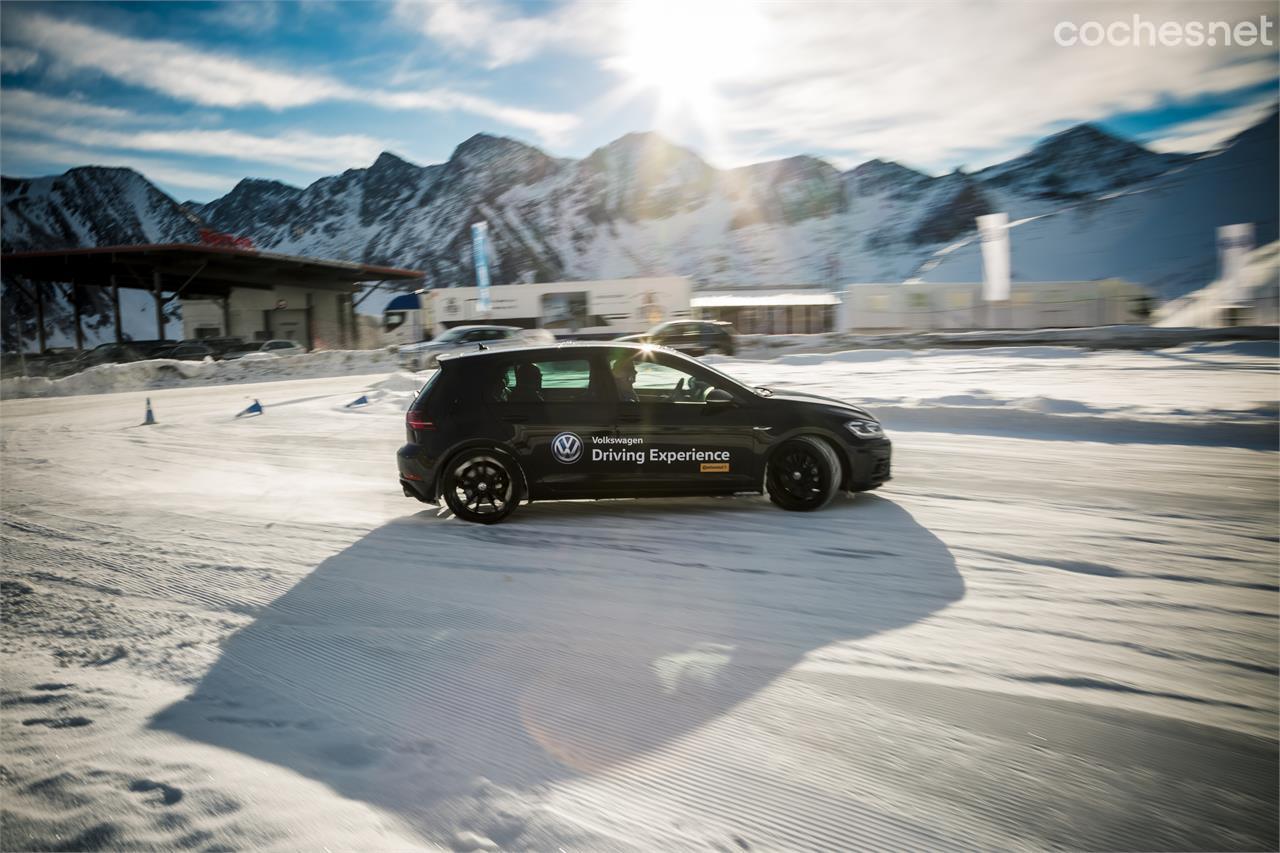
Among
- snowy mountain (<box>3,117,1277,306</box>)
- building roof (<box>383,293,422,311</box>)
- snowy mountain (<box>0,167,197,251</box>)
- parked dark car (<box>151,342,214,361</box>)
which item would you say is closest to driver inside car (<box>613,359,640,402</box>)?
parked dark car (<box>151,342,214,361</box>)

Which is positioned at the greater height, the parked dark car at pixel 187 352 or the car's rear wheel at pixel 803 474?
the parked dark car at pixel 187 352

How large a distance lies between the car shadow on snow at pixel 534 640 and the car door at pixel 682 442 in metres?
0.31

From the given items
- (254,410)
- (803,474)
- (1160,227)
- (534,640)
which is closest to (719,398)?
(803,474)

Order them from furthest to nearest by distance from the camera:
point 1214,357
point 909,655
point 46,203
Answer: point 46,203 → point 1214,357 → point 909,655

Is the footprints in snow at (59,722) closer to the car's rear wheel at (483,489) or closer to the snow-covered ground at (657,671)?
the snow-covered ground at (657,671)

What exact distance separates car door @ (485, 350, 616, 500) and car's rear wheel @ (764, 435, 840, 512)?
1.39 meters

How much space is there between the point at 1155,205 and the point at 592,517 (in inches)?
3735

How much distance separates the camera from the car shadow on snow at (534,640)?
8.94ft

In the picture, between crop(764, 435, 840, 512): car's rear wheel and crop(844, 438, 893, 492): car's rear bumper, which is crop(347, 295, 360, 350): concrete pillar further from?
crop(844, 438, 893, 492): car's rear bumper

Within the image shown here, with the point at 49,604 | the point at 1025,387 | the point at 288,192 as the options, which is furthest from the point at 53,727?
the point at 288,192

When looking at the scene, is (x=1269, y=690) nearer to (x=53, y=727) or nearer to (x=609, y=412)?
(x=609, y=412)

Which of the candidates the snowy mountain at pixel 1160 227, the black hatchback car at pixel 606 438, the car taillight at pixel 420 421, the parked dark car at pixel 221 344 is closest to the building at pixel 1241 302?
the black hatchback car at pixel 606 438

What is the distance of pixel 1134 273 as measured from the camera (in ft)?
→ 251

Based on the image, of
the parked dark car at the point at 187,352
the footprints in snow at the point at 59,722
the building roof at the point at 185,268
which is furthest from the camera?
the building roof at the point at 185,268
